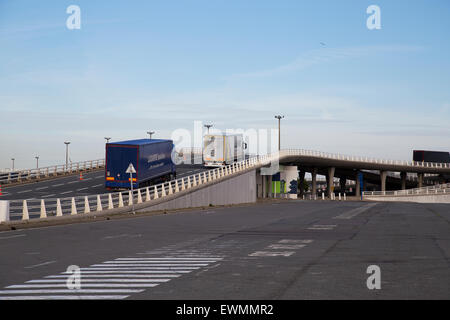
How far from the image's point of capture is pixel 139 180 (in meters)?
47.3

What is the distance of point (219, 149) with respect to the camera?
225ft

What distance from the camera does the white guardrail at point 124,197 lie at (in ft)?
89.4

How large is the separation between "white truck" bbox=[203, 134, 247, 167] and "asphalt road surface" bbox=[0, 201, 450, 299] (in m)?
44.6

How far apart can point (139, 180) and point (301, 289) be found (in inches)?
1524

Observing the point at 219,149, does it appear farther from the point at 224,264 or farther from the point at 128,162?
the point at 224,264

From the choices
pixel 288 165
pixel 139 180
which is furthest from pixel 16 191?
pixel 288 165

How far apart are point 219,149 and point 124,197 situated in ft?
86.0

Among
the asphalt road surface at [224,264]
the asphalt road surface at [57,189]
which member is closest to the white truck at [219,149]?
the asphalt road surface at [57,189]

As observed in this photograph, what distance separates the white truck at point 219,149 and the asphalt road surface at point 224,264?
4464 cm

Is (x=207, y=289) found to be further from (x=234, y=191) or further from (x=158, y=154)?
(x=234, y=191)

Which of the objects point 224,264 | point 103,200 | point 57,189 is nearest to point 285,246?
point 224,264

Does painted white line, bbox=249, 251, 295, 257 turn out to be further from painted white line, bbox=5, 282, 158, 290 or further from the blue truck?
the blue truck

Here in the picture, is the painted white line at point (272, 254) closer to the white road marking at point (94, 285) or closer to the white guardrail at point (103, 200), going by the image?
the white road marking at point (94, 285)
